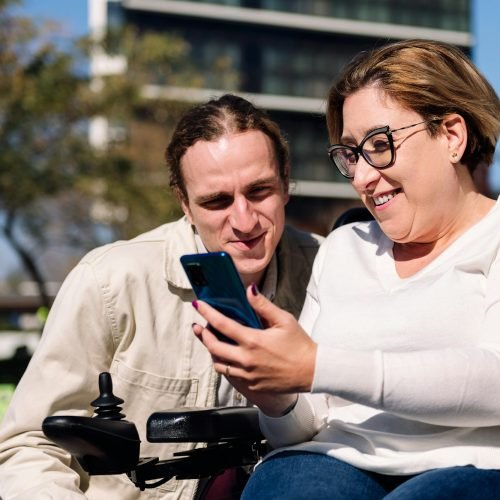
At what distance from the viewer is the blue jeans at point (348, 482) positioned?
6.76 feet

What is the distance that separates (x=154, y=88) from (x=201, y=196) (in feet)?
66.7

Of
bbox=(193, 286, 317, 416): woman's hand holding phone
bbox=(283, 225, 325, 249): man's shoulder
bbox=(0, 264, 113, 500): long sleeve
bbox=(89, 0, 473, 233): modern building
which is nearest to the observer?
bbox=(193, 286, 317, 416): woman's hand holding phone

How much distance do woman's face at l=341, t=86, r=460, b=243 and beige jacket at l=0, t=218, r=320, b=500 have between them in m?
0.88

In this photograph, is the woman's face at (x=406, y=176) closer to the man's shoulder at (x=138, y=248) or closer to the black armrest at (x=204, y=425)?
the black armrest at (x=204, y=425)

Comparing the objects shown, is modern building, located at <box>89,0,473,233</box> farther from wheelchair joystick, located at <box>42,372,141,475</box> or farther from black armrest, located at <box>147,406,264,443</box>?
wheelchair joystick, located at <box>42,372,141,475</box>

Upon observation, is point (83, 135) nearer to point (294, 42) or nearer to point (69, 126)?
point (69, 126)

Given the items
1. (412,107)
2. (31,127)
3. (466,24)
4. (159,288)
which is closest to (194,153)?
(159,288)

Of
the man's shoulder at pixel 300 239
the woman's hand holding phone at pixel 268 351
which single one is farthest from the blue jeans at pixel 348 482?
the man's shoulder at pixel 300 239

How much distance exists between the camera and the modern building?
143 feet

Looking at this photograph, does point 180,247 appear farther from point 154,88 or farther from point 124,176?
point 154,88

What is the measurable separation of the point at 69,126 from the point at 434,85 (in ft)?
62.3

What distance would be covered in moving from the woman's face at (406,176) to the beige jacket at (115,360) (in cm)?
88

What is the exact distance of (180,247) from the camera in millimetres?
3309

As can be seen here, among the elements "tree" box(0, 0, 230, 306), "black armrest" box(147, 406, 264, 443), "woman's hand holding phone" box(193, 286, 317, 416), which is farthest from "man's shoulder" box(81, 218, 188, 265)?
"tree" box(0, 0, 230, 306)
